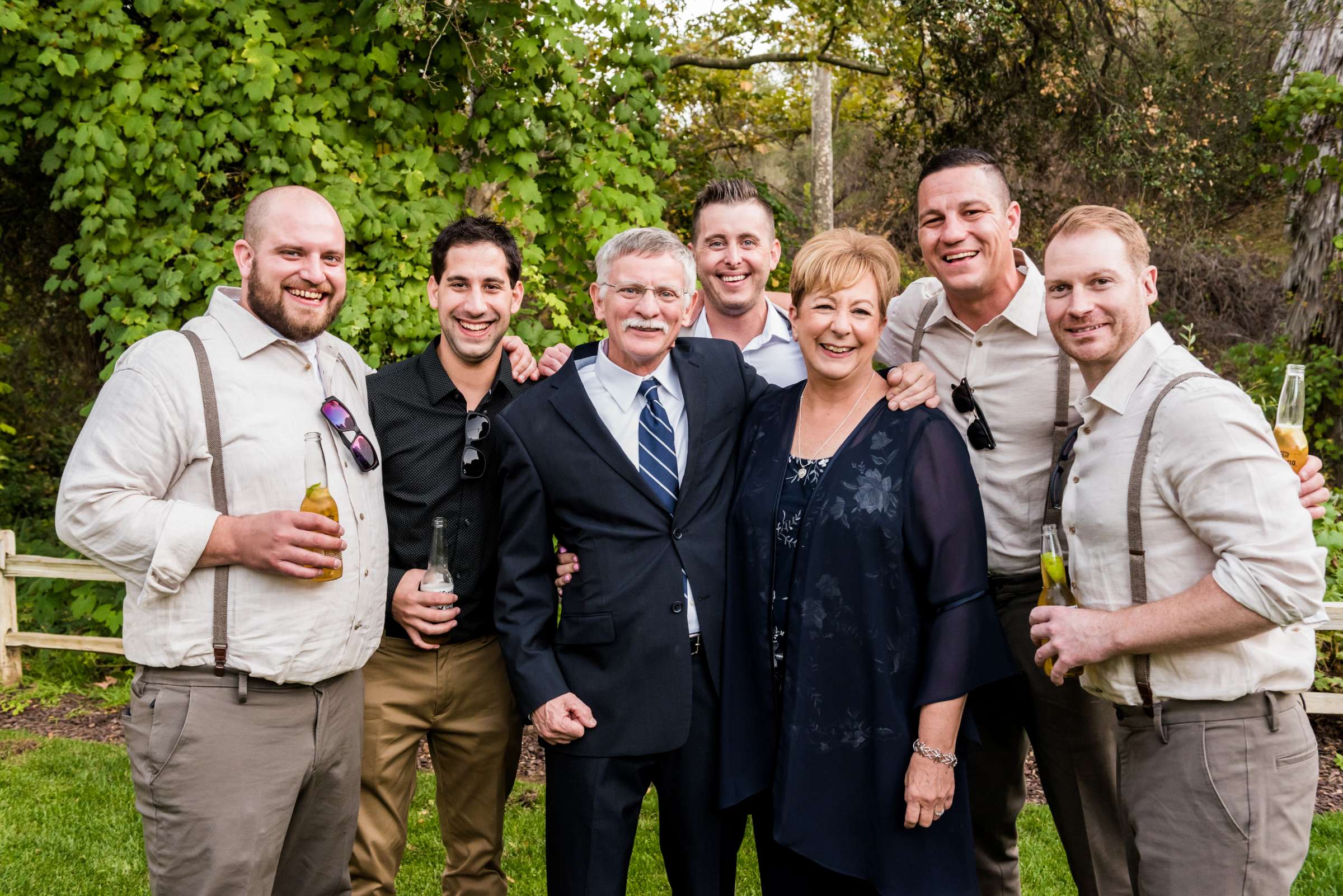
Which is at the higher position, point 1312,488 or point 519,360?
point 519,360

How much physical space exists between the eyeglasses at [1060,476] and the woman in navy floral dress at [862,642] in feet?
0.86

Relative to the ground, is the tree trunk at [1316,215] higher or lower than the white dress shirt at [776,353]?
higher

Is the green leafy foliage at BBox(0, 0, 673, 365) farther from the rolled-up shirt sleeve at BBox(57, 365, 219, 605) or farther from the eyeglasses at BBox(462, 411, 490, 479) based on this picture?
the rolled-up shirt sleeve at BBox(57, 365, 219, 605)

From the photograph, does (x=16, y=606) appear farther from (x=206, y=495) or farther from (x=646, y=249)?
(x=646, y=249)

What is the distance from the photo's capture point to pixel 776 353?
4035 mm

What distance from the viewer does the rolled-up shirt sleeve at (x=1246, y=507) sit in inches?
89.7

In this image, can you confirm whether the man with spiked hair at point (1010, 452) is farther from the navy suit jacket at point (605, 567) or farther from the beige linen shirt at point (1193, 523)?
the navy suit jacket at point (605, 567)

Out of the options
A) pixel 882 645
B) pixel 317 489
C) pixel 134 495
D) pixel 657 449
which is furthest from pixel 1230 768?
pixel 134 495

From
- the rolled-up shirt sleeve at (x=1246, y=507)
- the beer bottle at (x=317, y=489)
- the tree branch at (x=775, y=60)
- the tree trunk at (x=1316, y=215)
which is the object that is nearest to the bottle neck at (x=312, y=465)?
the beer bottle at (x=317, y=489)

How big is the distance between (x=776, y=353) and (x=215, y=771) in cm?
247

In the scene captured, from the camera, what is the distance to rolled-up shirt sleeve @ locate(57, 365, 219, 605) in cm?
261

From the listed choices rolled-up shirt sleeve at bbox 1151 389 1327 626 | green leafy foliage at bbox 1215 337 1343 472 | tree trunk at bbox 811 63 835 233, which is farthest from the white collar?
tree trunk at bbox 811 63 835 233

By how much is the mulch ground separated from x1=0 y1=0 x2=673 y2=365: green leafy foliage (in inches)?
95.3

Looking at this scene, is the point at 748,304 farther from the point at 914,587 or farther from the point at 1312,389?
the point at 1312,389
